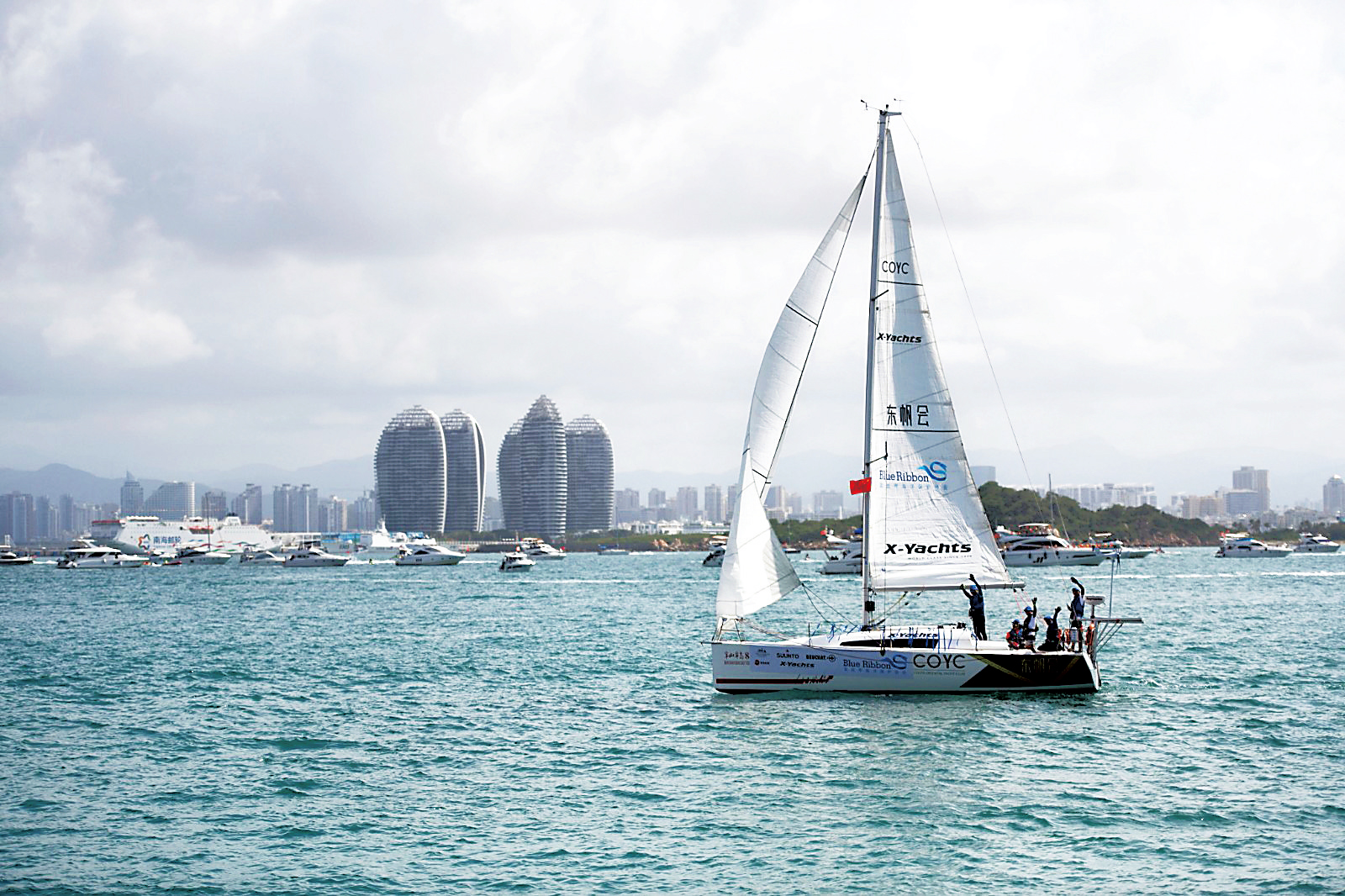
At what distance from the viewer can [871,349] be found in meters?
33.2

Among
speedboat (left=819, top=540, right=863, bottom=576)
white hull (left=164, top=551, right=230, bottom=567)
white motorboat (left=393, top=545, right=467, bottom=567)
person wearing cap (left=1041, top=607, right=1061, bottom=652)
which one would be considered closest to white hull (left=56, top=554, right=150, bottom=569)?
white hull (left=164, top=551, right=230, bottom=567)

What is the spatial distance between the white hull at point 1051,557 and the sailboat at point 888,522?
101 metres

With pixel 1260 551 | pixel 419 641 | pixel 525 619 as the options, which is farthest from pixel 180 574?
pixel 1260 551

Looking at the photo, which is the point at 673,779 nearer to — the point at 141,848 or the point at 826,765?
the point at 826,765

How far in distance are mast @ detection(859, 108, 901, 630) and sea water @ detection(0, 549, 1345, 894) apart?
277 cm

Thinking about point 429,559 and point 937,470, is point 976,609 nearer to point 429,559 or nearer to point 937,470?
point 937,470

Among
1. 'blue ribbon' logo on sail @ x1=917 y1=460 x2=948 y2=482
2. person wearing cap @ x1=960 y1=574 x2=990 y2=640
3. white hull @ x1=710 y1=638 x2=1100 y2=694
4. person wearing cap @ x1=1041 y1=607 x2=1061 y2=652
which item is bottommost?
white hull @ x1=710 y1=638 x2=1100 y2=694

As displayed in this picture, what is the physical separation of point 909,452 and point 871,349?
2977 mm

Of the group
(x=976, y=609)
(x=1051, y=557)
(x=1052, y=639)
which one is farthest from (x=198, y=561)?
(x=1052, y=639)

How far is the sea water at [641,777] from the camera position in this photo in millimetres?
18828

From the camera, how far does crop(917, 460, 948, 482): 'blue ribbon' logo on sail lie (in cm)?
3381

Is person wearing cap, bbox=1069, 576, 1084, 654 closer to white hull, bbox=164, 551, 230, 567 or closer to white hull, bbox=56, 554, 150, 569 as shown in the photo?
white hull, bbox=56, 554, 150, 569

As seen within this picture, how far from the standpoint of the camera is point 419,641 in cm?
5597

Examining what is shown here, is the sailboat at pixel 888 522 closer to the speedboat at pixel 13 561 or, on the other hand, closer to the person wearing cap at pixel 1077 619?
the person wearing cap at pixel 1077 619
